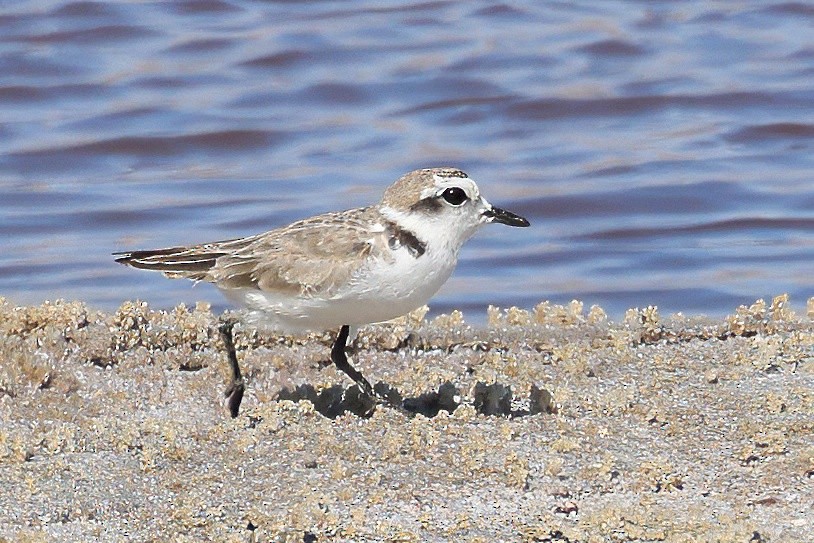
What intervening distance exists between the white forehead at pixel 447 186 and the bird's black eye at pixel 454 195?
0.04 ft

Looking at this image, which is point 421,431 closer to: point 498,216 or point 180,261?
point 498,216

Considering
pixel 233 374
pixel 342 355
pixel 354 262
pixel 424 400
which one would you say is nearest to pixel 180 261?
pixel 233 374

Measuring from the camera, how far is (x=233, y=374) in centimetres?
645

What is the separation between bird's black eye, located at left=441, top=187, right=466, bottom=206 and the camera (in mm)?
6328

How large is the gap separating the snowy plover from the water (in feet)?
12.8

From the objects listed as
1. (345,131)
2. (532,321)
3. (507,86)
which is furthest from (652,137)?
(532,321)

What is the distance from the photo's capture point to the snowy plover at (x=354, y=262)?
6.12m

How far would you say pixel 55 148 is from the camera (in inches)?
527

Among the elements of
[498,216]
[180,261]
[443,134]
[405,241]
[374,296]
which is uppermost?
[443,134]

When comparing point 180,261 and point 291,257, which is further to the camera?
point 180,261

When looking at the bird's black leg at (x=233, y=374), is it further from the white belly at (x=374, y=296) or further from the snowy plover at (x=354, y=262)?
the white belly at (x=374, y=296)

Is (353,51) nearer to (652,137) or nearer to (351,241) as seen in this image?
(652,137)

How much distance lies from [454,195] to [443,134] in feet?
24.4

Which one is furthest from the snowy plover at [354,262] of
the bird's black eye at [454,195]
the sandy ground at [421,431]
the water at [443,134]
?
the water at [443,134]
